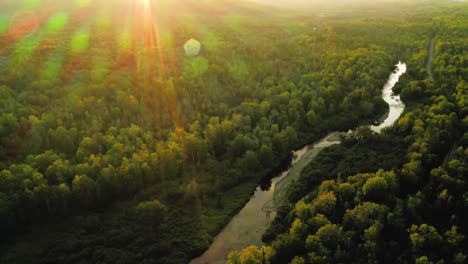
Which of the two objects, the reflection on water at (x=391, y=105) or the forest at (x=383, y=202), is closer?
the forest at (x=383, y=202)

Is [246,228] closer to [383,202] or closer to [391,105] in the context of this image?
[383,202]

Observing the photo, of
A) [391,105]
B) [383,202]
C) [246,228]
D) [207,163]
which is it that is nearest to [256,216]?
[246,228]

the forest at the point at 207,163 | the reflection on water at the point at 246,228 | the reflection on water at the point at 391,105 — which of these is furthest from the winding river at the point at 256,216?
the reflection on water at the point at 391,105

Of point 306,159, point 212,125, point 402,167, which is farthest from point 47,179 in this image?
point 402,167

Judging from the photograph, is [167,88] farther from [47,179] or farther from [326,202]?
[326,202]

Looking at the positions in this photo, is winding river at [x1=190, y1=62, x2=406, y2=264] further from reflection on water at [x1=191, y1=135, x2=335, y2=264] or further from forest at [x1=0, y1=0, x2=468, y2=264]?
forest at [x1=0, y1=0, x2=468, y2=264]

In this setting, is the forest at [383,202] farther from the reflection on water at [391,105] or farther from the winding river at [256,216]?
the reflection on water at [391,105]
